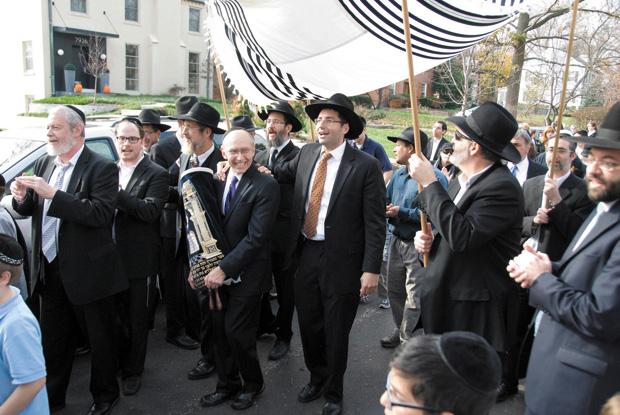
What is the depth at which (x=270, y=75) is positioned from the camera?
4.31 m

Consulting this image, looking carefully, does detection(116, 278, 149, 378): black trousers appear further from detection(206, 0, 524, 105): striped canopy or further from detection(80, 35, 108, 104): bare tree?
detection(80, 35, 108, 104): bare tree

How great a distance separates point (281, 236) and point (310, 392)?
1483 millimetres

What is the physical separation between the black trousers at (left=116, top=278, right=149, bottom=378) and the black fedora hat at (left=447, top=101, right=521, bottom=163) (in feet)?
9.22

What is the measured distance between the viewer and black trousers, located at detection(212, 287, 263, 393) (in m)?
3.82

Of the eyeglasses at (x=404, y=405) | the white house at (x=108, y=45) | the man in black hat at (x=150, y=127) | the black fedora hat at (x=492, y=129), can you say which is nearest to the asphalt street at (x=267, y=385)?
the black fedora hat at (x=492, y=129)

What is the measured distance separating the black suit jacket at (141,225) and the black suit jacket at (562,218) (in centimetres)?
308

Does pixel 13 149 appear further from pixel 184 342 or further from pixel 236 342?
pixel 236 342

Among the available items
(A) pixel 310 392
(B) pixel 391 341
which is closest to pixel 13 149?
(A) pixel 310 392

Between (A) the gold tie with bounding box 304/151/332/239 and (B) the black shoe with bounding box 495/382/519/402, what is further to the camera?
(B) the black shoe with bounding box 495/382/519/402

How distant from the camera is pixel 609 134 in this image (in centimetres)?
232

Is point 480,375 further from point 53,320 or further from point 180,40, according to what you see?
point 180,40

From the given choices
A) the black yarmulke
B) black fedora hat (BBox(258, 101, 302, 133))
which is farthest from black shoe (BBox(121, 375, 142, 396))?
the black yarmulke

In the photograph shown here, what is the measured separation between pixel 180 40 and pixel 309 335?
122ft

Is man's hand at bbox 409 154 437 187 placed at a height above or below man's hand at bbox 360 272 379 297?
above
